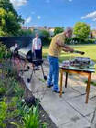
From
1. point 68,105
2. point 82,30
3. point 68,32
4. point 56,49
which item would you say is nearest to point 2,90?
point 68,105

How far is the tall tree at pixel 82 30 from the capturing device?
163 feet

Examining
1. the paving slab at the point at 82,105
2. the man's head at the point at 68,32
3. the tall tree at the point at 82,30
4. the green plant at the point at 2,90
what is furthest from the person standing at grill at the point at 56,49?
the tall tree at the point at 82,30

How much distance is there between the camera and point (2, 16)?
50.8ft

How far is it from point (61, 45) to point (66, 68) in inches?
24.4

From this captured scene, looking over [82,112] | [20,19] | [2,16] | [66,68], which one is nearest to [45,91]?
[66,68]

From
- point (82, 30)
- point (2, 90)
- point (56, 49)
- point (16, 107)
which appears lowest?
point (16, 107)

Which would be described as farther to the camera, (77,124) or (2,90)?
(2,90)

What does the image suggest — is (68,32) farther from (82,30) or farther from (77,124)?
→ (82,30)

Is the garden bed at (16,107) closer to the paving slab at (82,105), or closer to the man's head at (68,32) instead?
the paving slab at (82,105)

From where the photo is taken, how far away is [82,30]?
51594mm

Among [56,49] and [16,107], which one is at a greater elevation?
[56,49]

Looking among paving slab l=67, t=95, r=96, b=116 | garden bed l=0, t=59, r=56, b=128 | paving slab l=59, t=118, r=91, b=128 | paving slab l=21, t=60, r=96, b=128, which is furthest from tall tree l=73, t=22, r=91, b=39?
paving slab l=59, t=118, r=91, b=128

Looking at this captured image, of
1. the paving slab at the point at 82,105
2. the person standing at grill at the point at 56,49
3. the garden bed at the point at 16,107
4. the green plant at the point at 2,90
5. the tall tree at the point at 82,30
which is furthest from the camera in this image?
the tall tree at the point at 82,30

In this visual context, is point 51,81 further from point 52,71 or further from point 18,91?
point 18,91
